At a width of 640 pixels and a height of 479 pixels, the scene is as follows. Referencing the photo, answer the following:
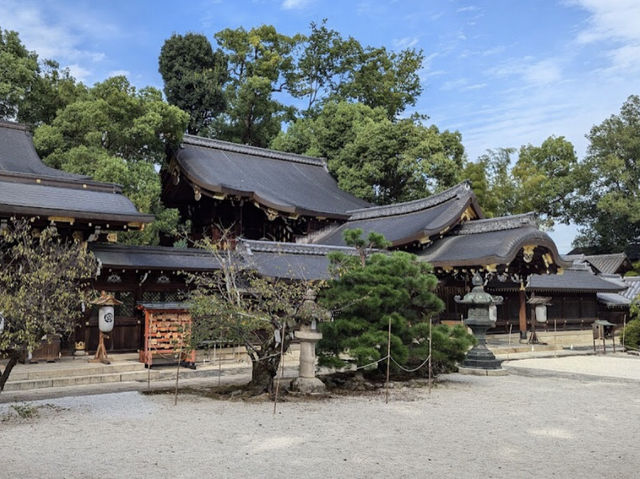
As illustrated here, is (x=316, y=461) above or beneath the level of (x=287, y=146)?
beneath

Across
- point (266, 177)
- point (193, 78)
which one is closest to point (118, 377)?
point (266, 177)

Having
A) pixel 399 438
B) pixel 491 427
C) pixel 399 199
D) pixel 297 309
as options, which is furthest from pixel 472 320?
pixel 399 199

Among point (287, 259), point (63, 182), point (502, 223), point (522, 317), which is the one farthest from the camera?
point (522, 317)

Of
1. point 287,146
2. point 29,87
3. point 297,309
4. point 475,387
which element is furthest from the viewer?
point 287,146

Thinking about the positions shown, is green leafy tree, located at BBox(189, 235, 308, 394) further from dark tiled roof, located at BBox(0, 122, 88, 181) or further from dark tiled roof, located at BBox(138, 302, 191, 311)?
dark tiled roof, located at BBox(0, 122, 88, 181)

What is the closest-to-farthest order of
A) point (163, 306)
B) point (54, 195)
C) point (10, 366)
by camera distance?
1. point (10, 366)
2. point (163, 306)
3. point (54, 195)

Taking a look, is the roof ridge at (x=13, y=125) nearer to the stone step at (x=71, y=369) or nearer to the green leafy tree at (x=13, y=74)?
the green leafy tree at (x=13, y=74)

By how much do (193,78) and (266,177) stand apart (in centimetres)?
1260

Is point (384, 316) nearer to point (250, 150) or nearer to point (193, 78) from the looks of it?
point (250, 150)

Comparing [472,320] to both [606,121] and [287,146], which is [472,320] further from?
[606,121]

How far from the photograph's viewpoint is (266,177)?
26719 mm

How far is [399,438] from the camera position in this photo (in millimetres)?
7574

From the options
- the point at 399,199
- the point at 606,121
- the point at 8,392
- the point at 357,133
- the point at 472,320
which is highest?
the point at 606,121

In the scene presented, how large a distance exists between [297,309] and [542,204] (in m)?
38.0
